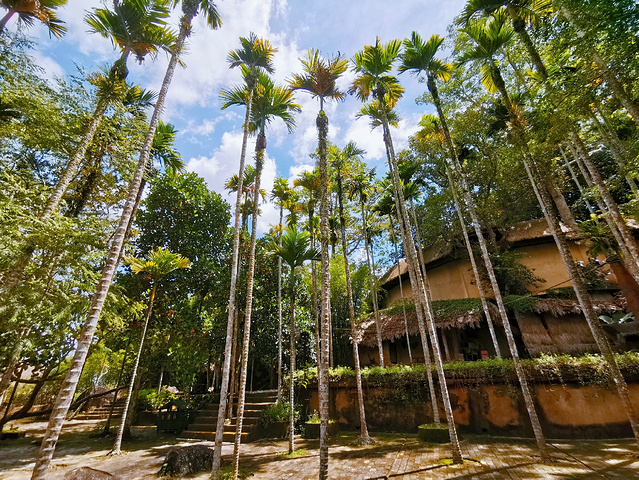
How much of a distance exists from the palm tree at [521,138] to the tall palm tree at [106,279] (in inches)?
321

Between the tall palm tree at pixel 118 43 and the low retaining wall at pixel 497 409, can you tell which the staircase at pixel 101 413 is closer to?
the low retaining wall at pixel 497 409

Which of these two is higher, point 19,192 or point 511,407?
point 19,192

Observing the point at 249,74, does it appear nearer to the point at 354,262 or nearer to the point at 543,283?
the point at 354,262

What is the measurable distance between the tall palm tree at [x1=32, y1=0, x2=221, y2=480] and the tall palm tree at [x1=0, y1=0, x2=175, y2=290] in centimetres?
74

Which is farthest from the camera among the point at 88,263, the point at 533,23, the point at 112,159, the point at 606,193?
the point at 112,159

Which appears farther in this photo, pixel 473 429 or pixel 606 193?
pixel 473 429

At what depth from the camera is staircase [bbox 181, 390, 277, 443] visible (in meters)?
10.0

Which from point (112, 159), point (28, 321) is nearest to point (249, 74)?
point (112, 159)

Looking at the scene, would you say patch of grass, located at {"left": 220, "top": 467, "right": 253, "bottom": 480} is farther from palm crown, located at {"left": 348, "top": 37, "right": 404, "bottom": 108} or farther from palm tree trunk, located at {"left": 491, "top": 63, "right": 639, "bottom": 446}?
palm crown, located at {"left": 348, "top": 37, "right": 404, "bottom": 108}

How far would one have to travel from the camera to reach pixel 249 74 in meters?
8.52

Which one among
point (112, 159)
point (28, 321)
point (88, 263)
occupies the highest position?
point (112, 159)

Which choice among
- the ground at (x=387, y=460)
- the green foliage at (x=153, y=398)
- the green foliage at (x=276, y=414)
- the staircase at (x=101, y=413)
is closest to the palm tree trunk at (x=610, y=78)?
the ground at (x=387, y=460)

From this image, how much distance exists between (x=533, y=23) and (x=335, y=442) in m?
13.4

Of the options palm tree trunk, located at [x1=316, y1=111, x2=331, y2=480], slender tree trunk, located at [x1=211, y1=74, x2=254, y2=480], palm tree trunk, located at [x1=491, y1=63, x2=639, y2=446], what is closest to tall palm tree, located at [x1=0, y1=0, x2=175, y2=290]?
slender tree trunk, located at [x1=211, y1=74, x2=254, y2=480]
